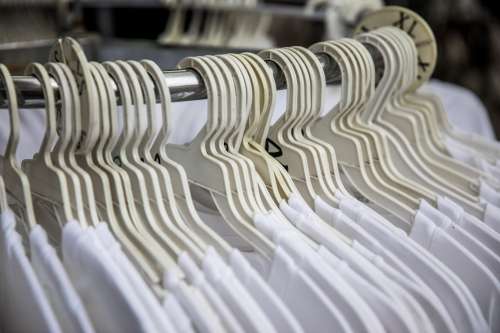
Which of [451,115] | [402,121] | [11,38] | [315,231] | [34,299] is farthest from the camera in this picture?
[11,38]

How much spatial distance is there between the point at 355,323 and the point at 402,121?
37 cm

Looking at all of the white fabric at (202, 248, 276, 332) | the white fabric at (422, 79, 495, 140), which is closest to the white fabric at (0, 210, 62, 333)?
the white fabric at (202, 248, 276, 332)

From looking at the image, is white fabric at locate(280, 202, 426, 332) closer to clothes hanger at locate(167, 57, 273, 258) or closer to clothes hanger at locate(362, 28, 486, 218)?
clothes hanger at locate(167, 57, 273, 258)

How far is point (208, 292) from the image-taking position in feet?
1.30

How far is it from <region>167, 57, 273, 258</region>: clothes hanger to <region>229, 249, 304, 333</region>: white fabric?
0.05 m

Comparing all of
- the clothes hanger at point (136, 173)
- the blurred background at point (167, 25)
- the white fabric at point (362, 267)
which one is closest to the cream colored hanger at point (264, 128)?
the white fabric at point (362, 267)

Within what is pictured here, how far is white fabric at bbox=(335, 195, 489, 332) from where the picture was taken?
441mm

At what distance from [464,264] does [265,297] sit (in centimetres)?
22

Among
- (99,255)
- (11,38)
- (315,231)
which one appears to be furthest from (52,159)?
(11,38)

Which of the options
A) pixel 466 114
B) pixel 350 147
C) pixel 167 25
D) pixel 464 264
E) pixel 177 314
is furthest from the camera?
pixel 167 25

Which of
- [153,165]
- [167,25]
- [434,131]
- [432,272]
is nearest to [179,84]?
[153,165]

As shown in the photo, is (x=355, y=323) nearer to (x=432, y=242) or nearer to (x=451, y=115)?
(x=432, y=242)

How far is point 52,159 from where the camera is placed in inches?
18.3

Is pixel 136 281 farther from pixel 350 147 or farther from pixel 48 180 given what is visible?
pixel 350 147
